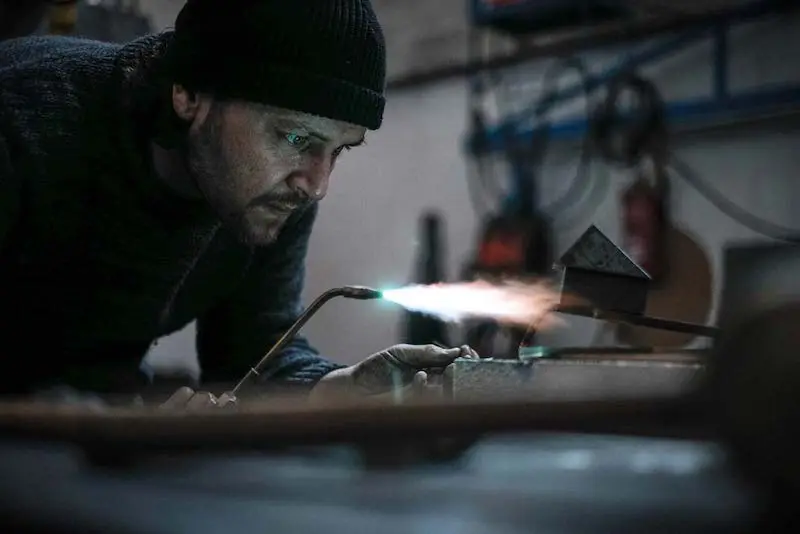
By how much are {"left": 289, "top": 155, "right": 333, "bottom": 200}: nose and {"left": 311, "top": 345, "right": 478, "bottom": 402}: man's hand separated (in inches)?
6.0

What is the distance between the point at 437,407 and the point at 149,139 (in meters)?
0.61

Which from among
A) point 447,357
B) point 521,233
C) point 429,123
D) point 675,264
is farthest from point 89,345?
point 429,123

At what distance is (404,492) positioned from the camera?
0.29m

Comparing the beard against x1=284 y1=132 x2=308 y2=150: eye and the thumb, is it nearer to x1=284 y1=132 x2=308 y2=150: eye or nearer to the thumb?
x1=284 y1=132 x2=308 y2=150: eye

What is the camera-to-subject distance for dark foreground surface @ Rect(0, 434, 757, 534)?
26 cm

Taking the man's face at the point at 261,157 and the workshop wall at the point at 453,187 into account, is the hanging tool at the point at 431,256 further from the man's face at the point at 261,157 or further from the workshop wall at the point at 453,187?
the man's face at the point at 261,157

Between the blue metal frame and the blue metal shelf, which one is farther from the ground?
the blue metal shelf

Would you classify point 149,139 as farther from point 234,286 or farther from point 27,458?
point 27,458

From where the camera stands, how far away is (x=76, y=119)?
0.78m

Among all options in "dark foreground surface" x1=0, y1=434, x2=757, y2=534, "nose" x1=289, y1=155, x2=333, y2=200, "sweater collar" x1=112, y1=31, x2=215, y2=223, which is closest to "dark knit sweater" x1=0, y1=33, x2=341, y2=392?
"sweater collar" x1=112, y1=31, x2=215, y2=223

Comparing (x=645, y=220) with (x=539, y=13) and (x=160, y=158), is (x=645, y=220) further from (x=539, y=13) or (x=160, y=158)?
(x=160, y=158)

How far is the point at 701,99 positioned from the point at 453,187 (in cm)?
65

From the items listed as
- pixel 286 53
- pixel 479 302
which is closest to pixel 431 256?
pixel 479 302

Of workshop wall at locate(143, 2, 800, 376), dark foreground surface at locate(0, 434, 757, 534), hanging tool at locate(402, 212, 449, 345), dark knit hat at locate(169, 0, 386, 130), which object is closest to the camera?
dark foreground surface at locate(0, 434, 757, 534)
